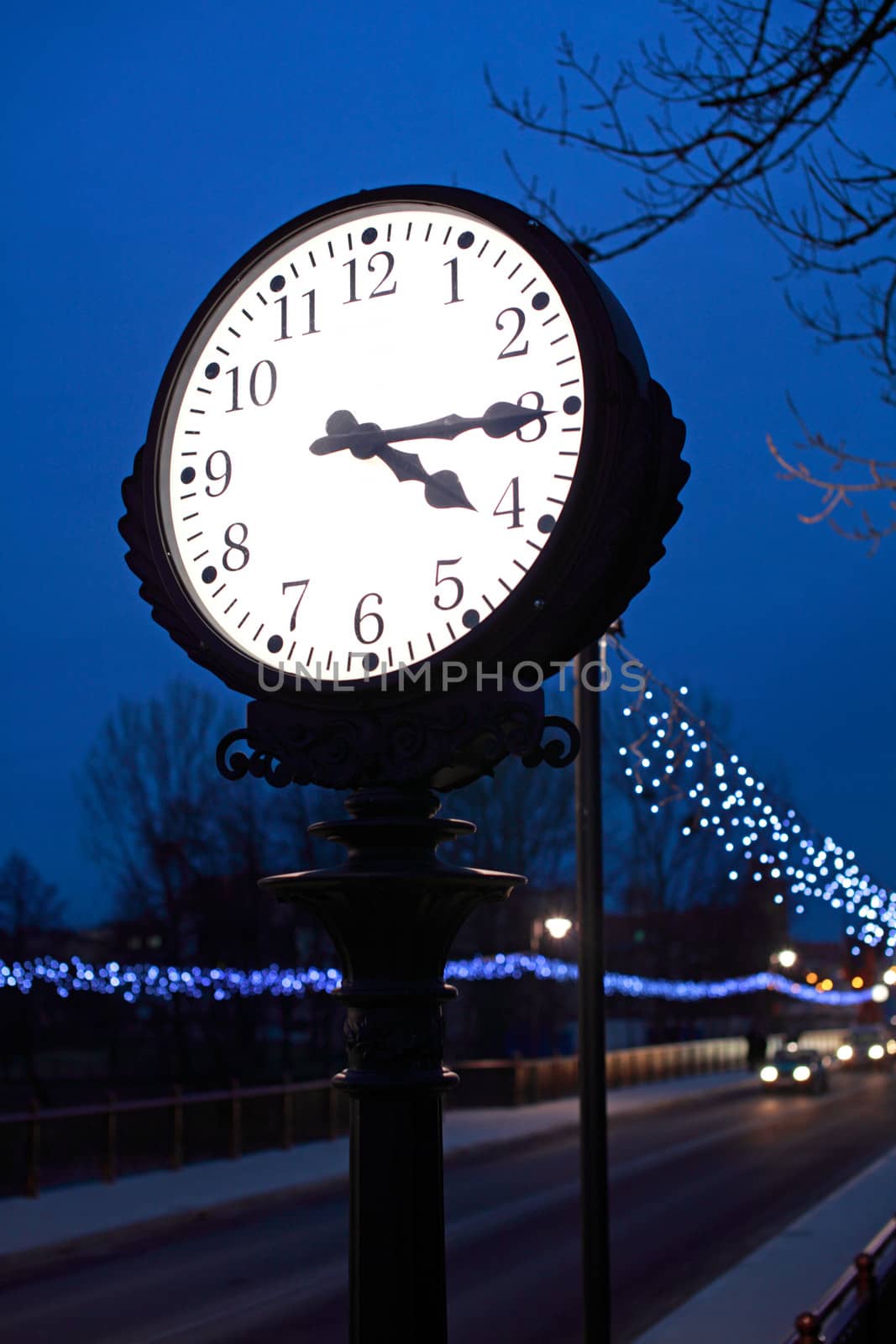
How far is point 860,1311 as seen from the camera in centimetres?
620

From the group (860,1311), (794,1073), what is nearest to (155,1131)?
(860,1311)

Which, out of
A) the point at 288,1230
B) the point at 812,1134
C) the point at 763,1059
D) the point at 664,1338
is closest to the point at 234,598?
the point at 664,1338

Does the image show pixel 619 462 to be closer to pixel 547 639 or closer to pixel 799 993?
pixel 547 639

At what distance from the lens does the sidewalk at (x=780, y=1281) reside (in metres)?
10.1

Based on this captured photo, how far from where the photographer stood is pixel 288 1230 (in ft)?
50.9

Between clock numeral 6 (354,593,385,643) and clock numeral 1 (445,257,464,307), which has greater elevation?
clock numeral 1 (445,257,464,307)

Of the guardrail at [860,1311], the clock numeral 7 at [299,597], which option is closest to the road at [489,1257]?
the guardrail at [860,1311]

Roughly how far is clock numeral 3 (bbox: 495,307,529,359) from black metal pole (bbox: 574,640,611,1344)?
5.53 m

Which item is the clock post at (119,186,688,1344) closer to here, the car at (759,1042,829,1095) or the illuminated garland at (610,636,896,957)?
the illuminated garland at (610,636,896,957)

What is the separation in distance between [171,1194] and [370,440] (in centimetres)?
1615

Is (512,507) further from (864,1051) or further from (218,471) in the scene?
(864,1051)

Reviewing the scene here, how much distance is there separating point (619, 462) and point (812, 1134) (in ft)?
91.5

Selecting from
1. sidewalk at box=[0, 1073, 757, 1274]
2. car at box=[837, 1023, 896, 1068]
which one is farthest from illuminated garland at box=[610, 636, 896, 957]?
car at box=[837, 1023, 896, 1068]

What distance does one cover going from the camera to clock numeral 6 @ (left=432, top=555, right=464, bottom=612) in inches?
83.9
